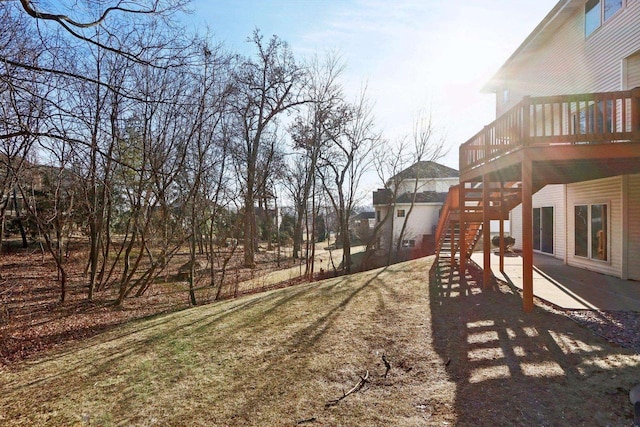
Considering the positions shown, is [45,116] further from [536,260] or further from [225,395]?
[536,260]

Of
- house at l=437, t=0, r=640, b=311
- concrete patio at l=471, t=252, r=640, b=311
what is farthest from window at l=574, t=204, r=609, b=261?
concrete patio at l=471, t=252, r=640, b=311

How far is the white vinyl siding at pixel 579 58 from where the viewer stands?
7637 mm

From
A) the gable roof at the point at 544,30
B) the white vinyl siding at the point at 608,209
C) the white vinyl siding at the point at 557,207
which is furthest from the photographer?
the white vinyl siding at the point at 557,207

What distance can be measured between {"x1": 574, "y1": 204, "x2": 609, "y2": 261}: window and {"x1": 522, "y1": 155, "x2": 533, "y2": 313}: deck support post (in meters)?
4.56

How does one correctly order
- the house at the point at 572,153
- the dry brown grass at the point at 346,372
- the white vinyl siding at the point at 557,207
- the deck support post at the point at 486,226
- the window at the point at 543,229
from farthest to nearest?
the window at the point at 543,229 < the white vinyl siding at the point at 557,207 < the deck support post at the point at 486,226 < the house at the point at 572,153 < the dry brown grass at the point at 346,372

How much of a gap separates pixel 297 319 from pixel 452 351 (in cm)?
282

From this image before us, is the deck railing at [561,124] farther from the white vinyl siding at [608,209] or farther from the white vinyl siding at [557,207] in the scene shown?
the white vinyl siding at [557,207]

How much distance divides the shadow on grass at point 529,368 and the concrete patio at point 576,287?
3.25 feet

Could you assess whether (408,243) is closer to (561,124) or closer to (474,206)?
(474,206)

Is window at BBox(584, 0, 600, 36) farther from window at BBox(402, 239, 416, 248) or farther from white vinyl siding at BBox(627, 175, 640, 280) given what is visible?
window at BBox(402, 239, 416, 248)

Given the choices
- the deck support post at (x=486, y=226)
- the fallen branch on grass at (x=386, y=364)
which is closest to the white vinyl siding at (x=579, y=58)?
the deck support post at (x=486, y=226)

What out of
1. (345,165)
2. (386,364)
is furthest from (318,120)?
(386,364)

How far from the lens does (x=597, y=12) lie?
8.58 meters

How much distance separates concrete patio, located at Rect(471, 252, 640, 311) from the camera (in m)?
5.94
